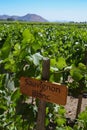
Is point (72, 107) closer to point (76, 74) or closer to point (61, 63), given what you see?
point (61, 63)

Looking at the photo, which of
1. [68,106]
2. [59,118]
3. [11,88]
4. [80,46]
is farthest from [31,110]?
[68,106]

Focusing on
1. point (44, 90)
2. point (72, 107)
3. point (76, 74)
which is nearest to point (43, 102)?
point (44, 90)

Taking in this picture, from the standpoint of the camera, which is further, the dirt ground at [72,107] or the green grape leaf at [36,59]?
the dirt ground at [72,107]

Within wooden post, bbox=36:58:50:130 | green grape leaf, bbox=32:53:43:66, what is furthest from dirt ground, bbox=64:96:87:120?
green grape leaf, bbox=32:53:43:66

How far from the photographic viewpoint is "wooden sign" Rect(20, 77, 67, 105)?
243 centimetres

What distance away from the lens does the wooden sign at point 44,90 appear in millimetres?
2428

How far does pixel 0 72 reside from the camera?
2.84 metres

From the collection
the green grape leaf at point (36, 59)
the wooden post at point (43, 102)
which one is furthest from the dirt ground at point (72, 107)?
the green grape leaf at point (36, 59)

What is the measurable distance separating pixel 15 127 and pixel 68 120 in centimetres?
348

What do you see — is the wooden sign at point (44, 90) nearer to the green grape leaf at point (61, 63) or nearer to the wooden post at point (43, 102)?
the wooden post at point (43, 102)

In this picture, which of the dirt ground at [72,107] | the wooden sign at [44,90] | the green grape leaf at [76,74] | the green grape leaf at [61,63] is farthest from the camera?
the dirt ground at [72,107]

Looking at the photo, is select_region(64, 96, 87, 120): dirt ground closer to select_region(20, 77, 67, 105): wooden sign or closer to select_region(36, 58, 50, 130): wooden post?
select_region(36, 58, 50, 130): wooden post

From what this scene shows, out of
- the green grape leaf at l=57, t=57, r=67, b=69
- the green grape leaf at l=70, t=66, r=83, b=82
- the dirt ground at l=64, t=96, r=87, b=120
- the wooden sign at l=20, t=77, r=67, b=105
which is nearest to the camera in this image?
the wooden sign at l=20, t=77, r=67, b=105

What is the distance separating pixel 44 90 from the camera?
8.25ft
